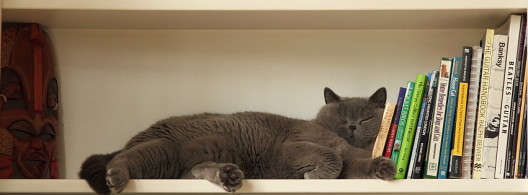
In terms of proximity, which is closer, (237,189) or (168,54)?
(237,189)

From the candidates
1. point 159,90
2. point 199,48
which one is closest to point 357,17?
point 199,48

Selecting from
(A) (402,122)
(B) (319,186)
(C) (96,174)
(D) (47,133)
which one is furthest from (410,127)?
(D) (47,133)

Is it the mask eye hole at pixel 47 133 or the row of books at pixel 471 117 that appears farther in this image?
the mask eye hole at pixel 47 133

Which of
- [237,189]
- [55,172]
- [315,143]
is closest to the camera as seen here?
[237,189]

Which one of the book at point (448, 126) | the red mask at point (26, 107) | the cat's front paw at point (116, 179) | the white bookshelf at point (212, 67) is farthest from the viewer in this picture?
the white bookshelf at point (212, 67)

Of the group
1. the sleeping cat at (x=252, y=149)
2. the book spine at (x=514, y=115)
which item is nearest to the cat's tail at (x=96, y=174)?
the sleeping cat at (x=252, y=149)

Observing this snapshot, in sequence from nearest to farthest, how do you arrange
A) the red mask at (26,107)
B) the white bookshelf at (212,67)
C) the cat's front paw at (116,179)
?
the cat's front paw at (116,179), the red mask at (26,107), the white bookshelf at (212,67)

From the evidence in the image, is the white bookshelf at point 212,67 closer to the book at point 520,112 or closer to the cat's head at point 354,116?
the cat's head at point 354,116

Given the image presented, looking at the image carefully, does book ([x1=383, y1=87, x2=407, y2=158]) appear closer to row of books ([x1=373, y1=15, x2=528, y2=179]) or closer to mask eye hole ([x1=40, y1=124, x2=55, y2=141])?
row of books ([x1=373, y1=15, x2=528, y2=179])

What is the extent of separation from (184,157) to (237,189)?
0.50 feet

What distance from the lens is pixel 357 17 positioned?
148 cm

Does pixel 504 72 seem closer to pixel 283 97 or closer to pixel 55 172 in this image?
pixel 283 97

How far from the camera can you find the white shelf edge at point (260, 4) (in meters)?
1.37

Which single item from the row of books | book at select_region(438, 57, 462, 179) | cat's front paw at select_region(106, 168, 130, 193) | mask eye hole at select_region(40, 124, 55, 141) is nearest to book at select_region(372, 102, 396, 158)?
the row of books
